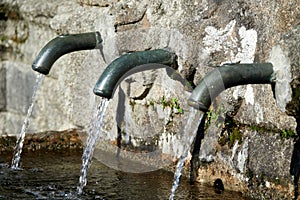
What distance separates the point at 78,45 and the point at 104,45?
0.63 ft

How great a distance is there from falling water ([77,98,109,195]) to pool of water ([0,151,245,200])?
27 millimetres

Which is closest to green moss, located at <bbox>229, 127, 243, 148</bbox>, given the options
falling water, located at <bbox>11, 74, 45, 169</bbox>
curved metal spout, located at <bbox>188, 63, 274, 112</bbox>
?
curved metal spout, located at <bbox>188, 63, 274, 112</bbox>

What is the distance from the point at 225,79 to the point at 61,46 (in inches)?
41.1

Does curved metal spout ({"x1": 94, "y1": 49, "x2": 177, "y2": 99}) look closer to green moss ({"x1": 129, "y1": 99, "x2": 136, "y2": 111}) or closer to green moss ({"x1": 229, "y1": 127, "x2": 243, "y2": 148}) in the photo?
green moss ({"x1": 129, "y1": 99, "x2": 136, "y2": 111})

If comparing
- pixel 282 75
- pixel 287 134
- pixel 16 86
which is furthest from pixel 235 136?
pixel 16 86

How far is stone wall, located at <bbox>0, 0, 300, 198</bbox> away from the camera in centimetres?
284

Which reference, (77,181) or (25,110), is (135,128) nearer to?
(77,181)

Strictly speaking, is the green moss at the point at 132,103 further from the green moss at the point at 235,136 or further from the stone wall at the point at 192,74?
the green moss at the point at 235,136

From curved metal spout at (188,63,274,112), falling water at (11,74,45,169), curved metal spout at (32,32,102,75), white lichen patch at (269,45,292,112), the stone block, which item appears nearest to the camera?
curved metal spout at (188,63,274,112)

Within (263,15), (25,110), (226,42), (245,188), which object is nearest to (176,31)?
(226,42)

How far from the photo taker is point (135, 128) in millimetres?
3619

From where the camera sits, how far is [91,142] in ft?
11.5

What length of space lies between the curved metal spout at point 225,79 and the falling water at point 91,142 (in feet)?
2.43

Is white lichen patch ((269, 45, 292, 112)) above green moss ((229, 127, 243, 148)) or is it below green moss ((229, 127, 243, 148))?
above
